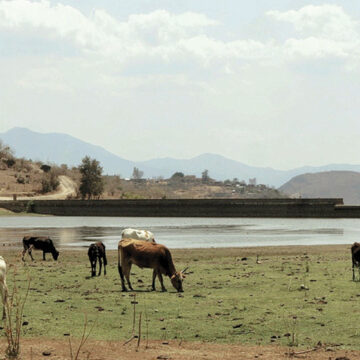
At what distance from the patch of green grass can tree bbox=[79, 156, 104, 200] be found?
12398 centimetres

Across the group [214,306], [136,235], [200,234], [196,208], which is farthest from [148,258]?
[196,208]

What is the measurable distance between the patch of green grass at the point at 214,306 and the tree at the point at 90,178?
124 metres

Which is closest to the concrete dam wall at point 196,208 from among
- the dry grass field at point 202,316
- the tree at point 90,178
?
the tree at point 90,178

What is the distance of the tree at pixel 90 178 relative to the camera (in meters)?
147

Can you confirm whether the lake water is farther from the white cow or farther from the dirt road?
the dirt road

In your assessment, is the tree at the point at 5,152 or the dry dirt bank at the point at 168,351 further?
the tree at the point at 5,152

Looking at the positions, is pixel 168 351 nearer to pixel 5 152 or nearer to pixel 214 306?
pixel 214 306

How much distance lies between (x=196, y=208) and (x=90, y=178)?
3453 cm

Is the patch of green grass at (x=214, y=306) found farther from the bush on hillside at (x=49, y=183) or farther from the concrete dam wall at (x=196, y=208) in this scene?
the bush on hillside at (x=49, y=183)

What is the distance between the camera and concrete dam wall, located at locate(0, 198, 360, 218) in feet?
378

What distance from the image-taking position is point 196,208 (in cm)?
12225

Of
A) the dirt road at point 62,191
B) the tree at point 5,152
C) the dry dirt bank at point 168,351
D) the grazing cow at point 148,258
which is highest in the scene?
the tree at point 5,152

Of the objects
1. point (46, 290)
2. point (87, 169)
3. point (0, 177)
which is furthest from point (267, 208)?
point (46, 290)

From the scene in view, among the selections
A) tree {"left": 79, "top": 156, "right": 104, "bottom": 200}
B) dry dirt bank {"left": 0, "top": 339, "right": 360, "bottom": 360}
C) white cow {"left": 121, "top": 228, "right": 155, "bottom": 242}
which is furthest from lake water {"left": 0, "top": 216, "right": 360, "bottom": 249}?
tree {"left": 79, "top": 156, "right": 104, "bottom": 200}
